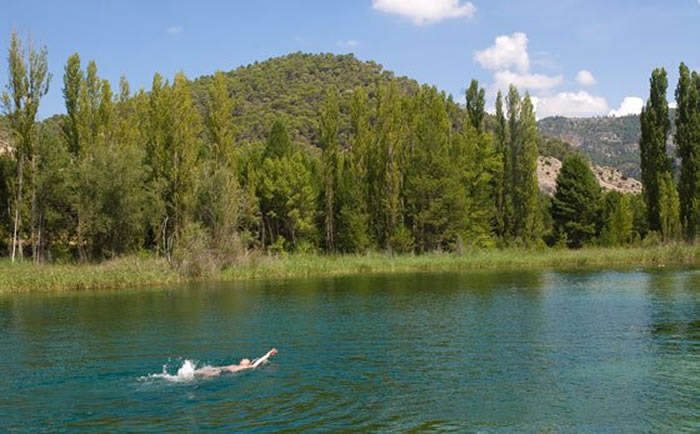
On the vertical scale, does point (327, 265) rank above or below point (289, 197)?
below

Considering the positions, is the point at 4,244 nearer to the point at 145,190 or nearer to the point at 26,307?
the point at 145,190

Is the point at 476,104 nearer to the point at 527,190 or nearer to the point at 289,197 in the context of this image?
the point at 527,190

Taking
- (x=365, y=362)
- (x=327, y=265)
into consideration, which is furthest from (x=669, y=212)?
(x=365, y=362)

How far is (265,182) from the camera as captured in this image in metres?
61.4

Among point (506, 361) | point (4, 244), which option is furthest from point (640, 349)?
point (4, 244)

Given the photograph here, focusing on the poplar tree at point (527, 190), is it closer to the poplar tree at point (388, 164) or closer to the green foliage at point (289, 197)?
the poplar tree at point (388, 164)

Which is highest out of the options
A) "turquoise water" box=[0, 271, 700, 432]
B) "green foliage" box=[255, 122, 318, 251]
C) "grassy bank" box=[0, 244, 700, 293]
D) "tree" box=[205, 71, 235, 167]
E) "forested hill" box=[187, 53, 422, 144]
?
"forested hill" box=[187, 53, 422, 144]

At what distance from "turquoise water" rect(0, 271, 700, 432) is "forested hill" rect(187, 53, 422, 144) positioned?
67757mm

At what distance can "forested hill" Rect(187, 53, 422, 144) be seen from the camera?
106500 millimetres

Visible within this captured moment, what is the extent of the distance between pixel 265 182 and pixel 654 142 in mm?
40364

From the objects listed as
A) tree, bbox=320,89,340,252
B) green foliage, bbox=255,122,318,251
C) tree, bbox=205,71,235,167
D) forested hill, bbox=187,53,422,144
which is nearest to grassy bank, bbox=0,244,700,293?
green foliage, bbox=255,122,318,251

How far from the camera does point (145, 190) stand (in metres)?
51.9

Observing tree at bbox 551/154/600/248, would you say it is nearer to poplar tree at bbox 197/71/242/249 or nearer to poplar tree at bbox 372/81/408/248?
poplar tree at bbox 372/81/408/248

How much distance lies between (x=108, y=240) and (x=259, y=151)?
20.7m
